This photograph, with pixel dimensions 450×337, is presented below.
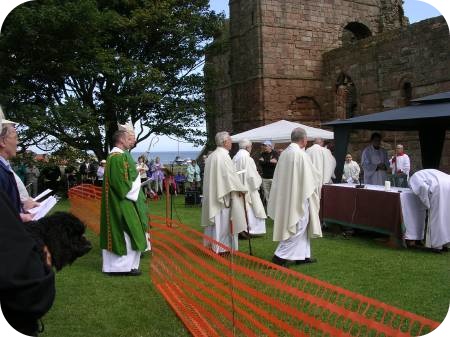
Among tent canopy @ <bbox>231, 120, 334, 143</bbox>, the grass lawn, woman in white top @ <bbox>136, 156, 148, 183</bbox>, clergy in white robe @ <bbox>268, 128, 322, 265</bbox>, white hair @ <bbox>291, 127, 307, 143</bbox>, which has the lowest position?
the grass lawn

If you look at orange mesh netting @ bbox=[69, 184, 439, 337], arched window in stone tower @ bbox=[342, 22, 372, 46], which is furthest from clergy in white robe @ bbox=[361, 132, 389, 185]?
arched window in stone tower @ bbox=[342, 22, 372, 46]

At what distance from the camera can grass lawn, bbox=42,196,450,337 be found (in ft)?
14.2

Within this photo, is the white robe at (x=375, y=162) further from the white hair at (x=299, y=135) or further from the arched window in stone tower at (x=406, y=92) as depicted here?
the arched window in stone tower at (x=406, y=92)

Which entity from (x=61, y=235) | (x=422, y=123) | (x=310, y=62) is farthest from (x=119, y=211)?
(x=310, y=62)

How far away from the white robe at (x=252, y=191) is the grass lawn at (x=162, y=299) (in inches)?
47.0

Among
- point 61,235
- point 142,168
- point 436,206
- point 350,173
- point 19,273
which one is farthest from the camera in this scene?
point 350,173

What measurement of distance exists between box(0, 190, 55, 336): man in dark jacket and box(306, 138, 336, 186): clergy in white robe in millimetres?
9626

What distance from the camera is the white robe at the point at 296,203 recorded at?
656 cm

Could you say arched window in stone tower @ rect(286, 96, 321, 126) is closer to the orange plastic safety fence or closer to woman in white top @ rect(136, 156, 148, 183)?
woman in white top @ rect(136, 156, 148, 183)

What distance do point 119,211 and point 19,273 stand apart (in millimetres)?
4848

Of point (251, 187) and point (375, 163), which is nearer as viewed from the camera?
point (251, 187)

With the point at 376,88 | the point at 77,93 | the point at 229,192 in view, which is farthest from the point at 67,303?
the point at 376,88

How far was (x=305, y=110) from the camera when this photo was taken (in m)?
20.9

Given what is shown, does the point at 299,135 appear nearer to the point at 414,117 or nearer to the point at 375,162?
the point at 414,117
